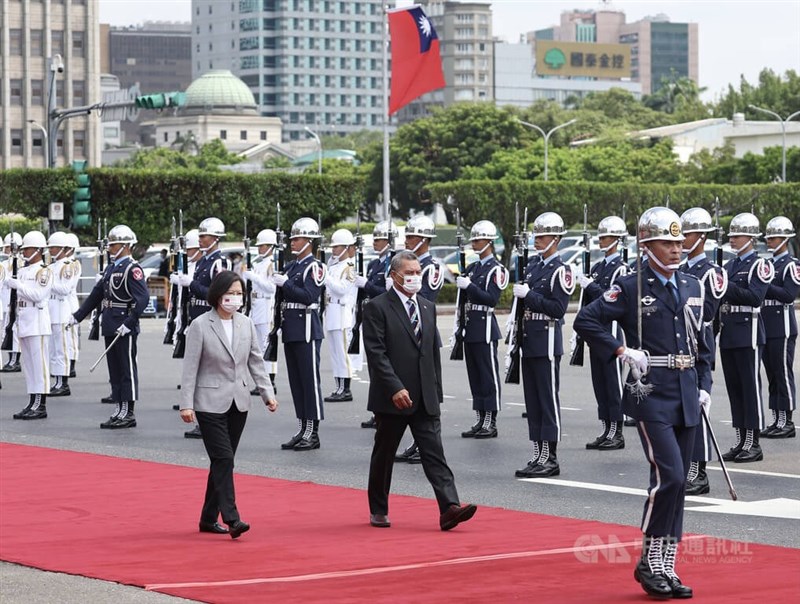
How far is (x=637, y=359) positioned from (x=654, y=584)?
122cm

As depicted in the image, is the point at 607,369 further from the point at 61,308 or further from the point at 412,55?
the point at 412,55

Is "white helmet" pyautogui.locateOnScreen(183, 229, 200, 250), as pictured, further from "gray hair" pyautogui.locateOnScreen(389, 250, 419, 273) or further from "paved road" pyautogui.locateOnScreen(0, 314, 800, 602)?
"gray hair" pyautogui.locateOnScreen(389, 250, 419, 273)

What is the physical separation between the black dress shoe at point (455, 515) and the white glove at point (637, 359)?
6.50 feet

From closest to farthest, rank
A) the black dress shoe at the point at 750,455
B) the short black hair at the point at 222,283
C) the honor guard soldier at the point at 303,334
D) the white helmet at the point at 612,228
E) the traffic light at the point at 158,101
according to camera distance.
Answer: the short black hair at the point at 222,283, the black dress shoe at the point at 750,455, the honor guard soldier at the point at 303,334, the white helmet at the point at 612,228, the traffic light at the point at 158,101

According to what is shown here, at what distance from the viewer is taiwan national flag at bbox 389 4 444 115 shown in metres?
39.4

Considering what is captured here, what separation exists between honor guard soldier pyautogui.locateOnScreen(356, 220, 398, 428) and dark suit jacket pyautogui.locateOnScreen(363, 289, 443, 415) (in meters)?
4.89

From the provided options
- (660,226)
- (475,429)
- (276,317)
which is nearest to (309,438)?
(276,317)

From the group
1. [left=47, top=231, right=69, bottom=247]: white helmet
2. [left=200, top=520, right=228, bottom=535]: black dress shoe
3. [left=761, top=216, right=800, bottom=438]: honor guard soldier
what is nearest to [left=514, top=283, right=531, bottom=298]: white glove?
[left=761, top=216, right=800, bottom=438]: honor guard soldier

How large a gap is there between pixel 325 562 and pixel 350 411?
9.07m

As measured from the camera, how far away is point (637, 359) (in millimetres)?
8562

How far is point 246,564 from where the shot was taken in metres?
9.26

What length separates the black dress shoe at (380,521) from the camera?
34.4 ft

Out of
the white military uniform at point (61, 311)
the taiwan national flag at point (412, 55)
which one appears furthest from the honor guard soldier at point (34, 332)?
the taiwan national flag at point (412, 55)

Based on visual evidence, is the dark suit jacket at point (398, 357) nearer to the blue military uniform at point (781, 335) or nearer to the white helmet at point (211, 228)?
the blue military uniform at point (781, 335)
